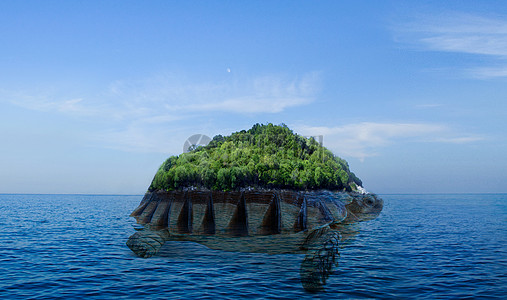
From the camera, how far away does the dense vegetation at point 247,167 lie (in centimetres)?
5775

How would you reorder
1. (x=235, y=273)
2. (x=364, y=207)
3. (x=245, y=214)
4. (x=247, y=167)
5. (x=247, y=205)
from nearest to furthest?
1. (x=235, y=273)
2. (x=247, y=205)
3. (x=245, y=214)
4. (x=247, y=167)
5. (x=364, y=207)

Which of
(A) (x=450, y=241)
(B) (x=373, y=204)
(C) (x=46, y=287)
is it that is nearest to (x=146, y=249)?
(C) (x=46, y=287)

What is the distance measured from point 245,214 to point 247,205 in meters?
1.66

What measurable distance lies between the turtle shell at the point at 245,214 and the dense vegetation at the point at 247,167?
20.8ft

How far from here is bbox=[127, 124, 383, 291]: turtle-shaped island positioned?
37.5 m

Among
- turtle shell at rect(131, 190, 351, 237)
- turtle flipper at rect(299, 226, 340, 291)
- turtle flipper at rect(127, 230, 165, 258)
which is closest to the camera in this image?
turtle flipper at rect(299, 226, 340, 291)

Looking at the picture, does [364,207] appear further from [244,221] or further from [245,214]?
[245,214]

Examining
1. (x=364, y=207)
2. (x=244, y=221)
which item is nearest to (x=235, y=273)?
(x=244, y=221)

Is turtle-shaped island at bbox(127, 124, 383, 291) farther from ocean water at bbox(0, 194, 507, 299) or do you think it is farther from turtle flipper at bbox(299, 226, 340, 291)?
ocean water at bbox(0, 194, 507, 299)

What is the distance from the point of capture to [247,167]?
195 feet

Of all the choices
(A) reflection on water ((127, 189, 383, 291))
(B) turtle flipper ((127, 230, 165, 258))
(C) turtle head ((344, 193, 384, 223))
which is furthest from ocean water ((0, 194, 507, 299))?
(C) turtle head ((344, 193, 384, 223))

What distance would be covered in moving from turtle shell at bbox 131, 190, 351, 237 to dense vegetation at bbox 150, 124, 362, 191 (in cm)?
635

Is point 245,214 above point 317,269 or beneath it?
above

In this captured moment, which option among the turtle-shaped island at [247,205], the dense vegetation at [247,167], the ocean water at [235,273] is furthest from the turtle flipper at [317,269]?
the dense vegetation at [247,167]
